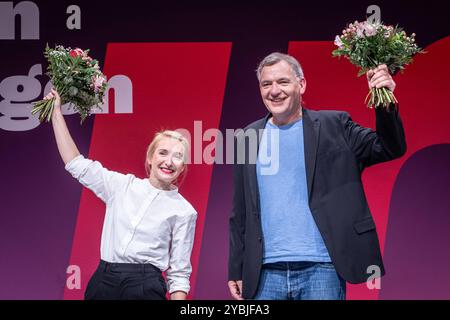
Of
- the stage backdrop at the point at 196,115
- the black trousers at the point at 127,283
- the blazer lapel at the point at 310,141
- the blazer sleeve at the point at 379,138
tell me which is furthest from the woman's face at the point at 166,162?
the stage backdrop at the point at 196,115

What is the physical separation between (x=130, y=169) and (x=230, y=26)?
1.19 meters

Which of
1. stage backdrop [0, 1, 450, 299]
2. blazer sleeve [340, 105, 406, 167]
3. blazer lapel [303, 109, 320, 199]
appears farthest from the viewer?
stage backdrop [0, 1, 450, 299]

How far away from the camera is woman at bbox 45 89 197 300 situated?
3.15 m

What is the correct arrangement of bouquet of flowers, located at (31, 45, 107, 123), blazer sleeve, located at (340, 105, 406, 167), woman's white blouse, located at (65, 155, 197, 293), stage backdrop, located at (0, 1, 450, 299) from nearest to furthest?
blazer sleeve, located at (340, 105, 406, 167) → woman's white blouse, located at (65, 155, 197, 293) → bouquet of flowers, located at (31, 45, 107, 123) → stage backdrop, located at (0, 1, 450, 299)

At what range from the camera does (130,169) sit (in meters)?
4.48

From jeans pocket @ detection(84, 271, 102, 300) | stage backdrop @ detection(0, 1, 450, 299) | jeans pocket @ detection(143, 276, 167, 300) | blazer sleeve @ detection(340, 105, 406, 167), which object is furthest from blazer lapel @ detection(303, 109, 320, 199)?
stage backdrop @ detection(0, 1, 450, 299)

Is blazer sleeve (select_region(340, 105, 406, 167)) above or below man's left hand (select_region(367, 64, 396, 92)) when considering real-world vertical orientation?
below

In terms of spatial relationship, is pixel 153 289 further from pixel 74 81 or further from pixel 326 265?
pixel 74 81

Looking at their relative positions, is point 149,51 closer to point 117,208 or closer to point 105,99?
point 105,99

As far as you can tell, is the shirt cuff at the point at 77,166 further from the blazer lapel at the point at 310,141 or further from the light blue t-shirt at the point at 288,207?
the blazer lapel at the point at 310,141

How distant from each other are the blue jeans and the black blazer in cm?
6

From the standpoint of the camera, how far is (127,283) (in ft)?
10.2

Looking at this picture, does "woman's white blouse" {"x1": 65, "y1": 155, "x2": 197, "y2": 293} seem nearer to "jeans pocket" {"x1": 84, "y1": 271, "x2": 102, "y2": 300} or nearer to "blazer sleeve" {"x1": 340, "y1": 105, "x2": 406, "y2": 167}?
"jeans pocket" {"x1": 84, "y1": 271, "x2": 102, "y2": 300}

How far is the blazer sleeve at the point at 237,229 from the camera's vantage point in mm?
3135
